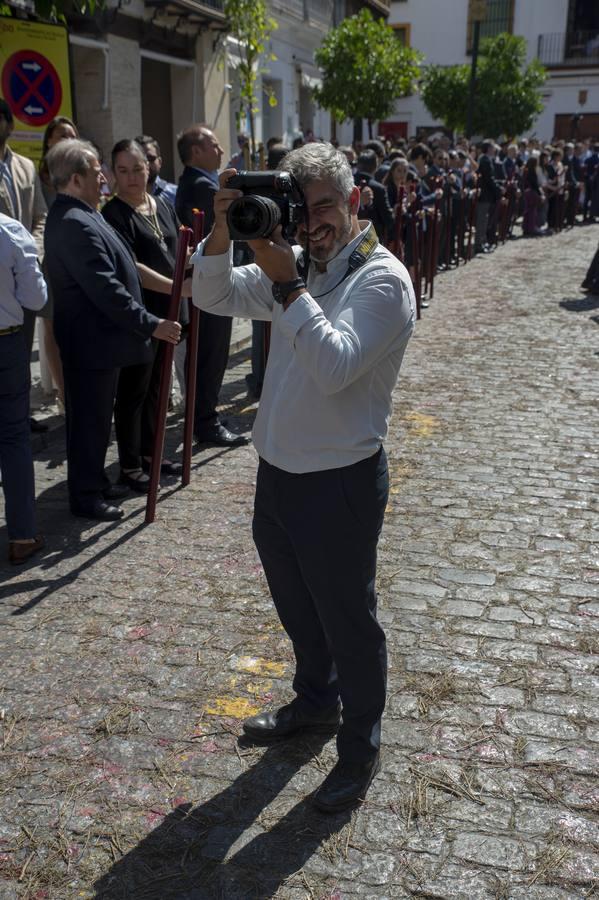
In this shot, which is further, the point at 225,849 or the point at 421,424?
the point at 421,424

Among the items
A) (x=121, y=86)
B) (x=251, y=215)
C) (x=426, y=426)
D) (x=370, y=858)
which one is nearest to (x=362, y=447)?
(x=251, y=215)

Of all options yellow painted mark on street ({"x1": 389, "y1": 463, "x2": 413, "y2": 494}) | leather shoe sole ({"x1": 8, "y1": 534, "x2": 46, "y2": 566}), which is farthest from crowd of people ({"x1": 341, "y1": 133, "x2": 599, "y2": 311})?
leather shoe sole ({"x1": 8, "y1": 534, "x2": 46, "y2": 566})

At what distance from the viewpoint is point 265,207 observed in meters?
2.27

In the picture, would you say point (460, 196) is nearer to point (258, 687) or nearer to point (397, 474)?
point (397, 474)

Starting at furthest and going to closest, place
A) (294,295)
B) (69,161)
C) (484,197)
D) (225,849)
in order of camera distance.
Result: (484,197) → (69,161) → (225,849) → (294,295)

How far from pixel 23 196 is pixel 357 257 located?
4520 mm

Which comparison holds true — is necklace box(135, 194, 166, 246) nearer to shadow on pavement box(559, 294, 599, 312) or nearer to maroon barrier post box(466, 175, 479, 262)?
shadow on pavement box(559, 294, 599, 312)

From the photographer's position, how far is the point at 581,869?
2.61 metres

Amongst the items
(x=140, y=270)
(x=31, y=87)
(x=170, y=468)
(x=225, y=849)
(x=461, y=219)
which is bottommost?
(x=225, y=849)

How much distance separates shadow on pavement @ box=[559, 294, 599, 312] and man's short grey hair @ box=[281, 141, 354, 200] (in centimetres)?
974

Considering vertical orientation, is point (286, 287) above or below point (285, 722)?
above

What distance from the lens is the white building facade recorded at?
47.3 metres

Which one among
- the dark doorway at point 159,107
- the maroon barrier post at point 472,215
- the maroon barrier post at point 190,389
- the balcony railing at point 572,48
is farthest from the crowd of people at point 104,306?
the balcony railing at point 572,48

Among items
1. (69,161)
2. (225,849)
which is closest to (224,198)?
(225,849)
